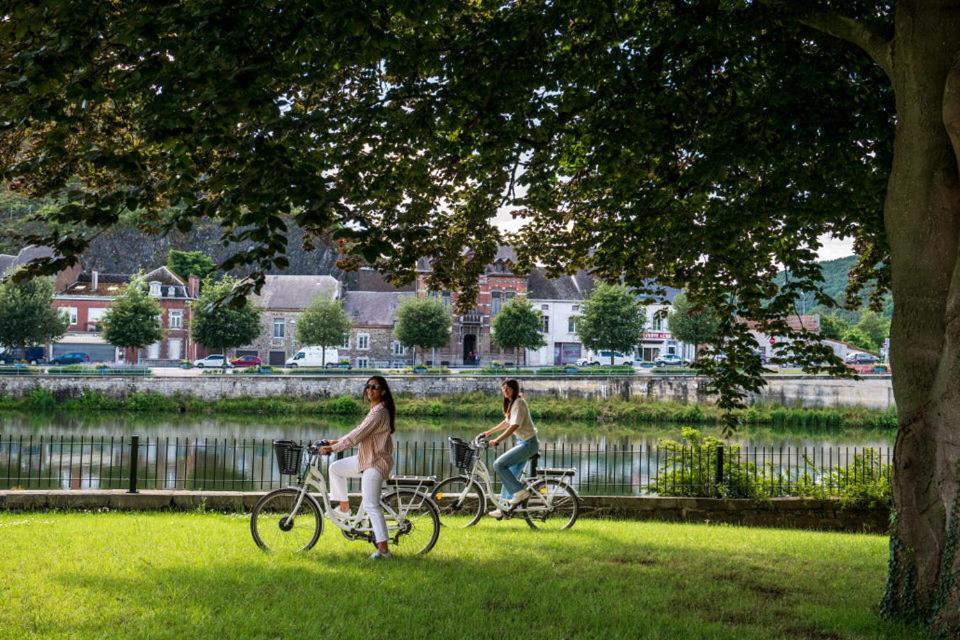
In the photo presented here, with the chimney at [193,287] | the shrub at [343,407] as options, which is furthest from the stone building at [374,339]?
the shrub at [343,407]

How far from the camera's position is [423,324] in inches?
2295

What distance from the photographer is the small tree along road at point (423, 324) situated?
58344mm

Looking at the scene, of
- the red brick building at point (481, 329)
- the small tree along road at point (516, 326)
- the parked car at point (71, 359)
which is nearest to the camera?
the parked car at point (71, 359)

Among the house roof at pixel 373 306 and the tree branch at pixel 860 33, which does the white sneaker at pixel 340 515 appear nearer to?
the tree branch at pixel 860 33

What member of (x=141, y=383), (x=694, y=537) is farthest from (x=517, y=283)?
(x=694, y=537)

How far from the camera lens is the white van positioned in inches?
2453

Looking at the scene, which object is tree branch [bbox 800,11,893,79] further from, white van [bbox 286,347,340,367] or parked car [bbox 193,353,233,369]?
white van [bbox 286,347,340,367]

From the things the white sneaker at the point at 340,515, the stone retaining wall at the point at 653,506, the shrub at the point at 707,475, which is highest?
the white sneaker at the point at 340,515

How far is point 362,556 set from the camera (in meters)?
7.22

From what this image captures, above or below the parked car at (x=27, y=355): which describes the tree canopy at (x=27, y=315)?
above

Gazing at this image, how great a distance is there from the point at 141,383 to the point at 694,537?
39448 millimetres

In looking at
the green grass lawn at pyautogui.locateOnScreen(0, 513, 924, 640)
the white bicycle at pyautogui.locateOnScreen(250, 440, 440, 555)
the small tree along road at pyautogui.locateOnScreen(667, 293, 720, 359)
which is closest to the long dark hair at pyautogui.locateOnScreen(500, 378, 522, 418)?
the green grass lawn at pyautogui.locateOnScreen(0, 513, 924, 640)

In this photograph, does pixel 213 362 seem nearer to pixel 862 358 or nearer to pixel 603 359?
pixel 603 359

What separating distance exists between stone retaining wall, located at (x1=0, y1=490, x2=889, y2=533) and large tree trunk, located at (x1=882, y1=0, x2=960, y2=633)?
557cm
